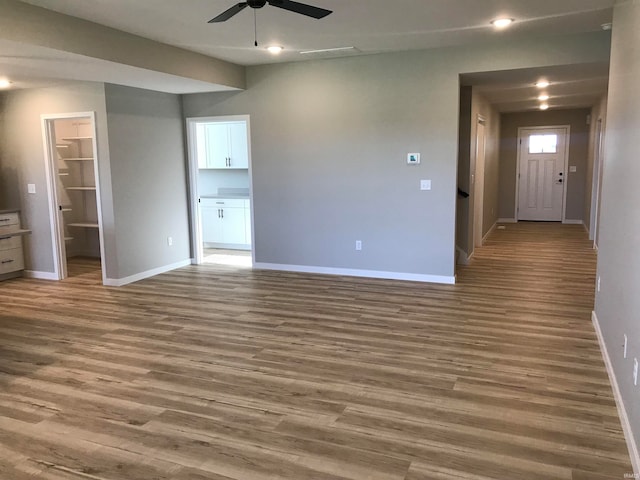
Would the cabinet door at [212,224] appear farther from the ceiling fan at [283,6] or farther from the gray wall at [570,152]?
the gray wall at [570,152]

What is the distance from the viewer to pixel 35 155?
6246mm

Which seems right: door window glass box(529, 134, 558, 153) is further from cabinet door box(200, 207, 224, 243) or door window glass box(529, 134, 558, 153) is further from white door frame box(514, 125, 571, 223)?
cabinet door box(200, 207, 224, 243)

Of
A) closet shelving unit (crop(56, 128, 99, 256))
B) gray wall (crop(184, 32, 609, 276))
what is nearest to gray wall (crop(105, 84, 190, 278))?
gray wall (crop(184, 32, 609, 276))

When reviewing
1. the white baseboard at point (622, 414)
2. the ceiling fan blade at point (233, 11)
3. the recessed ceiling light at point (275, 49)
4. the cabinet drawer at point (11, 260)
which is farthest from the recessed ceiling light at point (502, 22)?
the cabinet drawer at point (11, 260)

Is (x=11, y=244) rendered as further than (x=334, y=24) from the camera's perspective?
Yes

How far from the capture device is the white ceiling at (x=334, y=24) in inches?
153

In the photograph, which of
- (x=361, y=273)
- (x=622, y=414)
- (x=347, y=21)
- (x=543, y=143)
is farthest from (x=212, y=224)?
(x=543, y=143)

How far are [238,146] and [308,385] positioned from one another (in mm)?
5464

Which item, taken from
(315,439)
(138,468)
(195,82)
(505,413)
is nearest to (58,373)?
(138,468)

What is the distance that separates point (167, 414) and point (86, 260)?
5509 millimetres

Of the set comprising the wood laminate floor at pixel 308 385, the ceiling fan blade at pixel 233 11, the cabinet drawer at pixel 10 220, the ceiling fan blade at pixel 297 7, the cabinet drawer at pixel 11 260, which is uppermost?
the ceiling fan blade at pixel 233 11

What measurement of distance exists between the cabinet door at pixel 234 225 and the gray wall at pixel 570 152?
6577mm

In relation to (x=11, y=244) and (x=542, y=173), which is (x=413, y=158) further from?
(x=542, y=173)

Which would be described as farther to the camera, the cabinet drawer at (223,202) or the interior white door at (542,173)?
the interior white door at (542,173)
